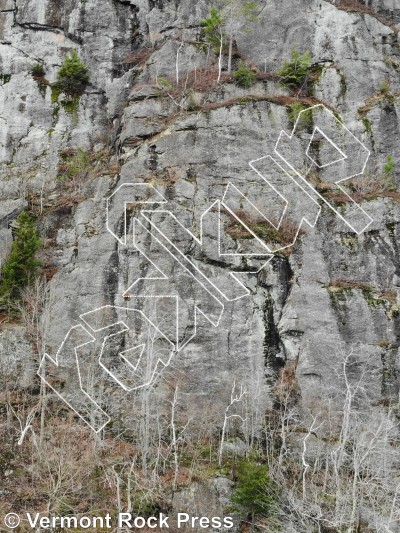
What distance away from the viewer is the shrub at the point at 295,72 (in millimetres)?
28016

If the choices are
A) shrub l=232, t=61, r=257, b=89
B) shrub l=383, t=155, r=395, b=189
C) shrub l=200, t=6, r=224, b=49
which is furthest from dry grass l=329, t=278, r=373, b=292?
shrub l=200, t=6, r=224, b=49

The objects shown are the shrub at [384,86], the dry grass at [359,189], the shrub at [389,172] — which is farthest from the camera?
the shrub at [384,86]

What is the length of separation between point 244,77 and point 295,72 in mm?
2559

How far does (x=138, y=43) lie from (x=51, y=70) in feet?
16.4

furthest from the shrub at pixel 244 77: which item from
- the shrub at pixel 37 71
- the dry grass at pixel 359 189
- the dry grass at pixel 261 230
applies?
the shrub at pixel 37 71

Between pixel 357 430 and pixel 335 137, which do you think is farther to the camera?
pixel 335 137

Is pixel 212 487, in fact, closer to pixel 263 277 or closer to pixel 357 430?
pixel 357 430

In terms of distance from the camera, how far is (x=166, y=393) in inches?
796

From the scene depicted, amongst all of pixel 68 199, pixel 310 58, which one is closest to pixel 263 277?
pixel 68 199

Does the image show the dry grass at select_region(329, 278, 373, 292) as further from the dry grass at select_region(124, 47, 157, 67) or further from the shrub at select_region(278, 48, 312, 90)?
the dry grass at select_region(124, 47, 157, 67)

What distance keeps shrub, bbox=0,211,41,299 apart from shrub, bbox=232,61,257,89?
11936mm

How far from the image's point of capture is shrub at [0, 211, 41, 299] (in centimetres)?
2261

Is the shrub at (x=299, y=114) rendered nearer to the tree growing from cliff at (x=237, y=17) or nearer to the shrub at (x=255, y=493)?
the tree growing from cliff at (x=237, y=17)

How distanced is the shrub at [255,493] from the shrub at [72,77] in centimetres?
2235
